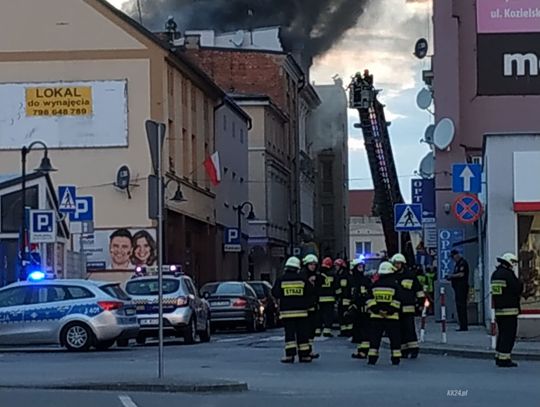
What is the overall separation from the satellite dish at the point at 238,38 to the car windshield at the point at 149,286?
49.2 metres

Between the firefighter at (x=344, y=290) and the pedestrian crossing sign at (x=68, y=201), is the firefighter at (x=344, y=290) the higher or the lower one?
the lower one

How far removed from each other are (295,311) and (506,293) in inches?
130

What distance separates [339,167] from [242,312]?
67.6 metres

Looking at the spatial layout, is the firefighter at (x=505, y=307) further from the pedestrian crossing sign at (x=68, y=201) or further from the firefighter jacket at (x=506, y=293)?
the pedestrian crossing sign at (x=68, y=201)

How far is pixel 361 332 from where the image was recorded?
24422mm

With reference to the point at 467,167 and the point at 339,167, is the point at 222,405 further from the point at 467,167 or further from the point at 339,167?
the point at 339,167

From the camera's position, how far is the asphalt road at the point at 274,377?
15.0 metres

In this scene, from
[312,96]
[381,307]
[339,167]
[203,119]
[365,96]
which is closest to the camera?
[381,307]

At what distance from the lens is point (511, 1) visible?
132ft

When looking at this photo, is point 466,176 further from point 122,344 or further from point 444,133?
point 444,133

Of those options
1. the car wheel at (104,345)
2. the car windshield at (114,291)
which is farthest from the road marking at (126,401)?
the car windshield at (114,291)

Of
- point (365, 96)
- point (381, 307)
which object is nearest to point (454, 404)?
point (381, 307)

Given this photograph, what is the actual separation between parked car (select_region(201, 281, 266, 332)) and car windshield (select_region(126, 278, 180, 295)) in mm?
5830

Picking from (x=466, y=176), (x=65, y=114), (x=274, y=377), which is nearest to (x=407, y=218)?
(x=466, y=176)
